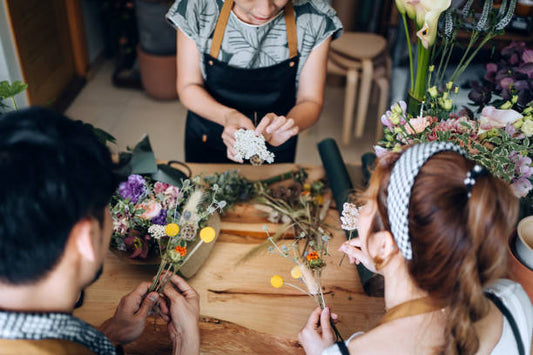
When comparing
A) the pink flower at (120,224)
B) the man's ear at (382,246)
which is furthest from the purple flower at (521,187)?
the pink flower at (120,224)

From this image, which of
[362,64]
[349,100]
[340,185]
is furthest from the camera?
[349,100]

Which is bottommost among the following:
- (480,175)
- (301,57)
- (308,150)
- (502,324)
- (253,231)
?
(308,150)

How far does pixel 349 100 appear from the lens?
11.6 ft

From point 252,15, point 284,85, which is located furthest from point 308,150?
point 252,15

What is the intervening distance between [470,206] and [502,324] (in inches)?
14.2

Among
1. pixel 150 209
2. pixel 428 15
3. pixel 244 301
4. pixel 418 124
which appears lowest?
pixel 244 301

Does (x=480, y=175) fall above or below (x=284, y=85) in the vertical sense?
above

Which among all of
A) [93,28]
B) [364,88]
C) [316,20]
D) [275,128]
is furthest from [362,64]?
[93,28]

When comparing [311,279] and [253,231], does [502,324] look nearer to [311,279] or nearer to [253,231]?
[311,279]

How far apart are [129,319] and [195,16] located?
112 cm

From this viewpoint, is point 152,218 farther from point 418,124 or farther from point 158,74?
point 158,74

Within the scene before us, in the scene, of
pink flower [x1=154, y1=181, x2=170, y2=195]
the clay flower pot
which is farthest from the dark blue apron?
the clay flower pot

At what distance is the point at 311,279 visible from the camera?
116cm

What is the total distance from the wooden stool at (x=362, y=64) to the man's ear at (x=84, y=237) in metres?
2.81
